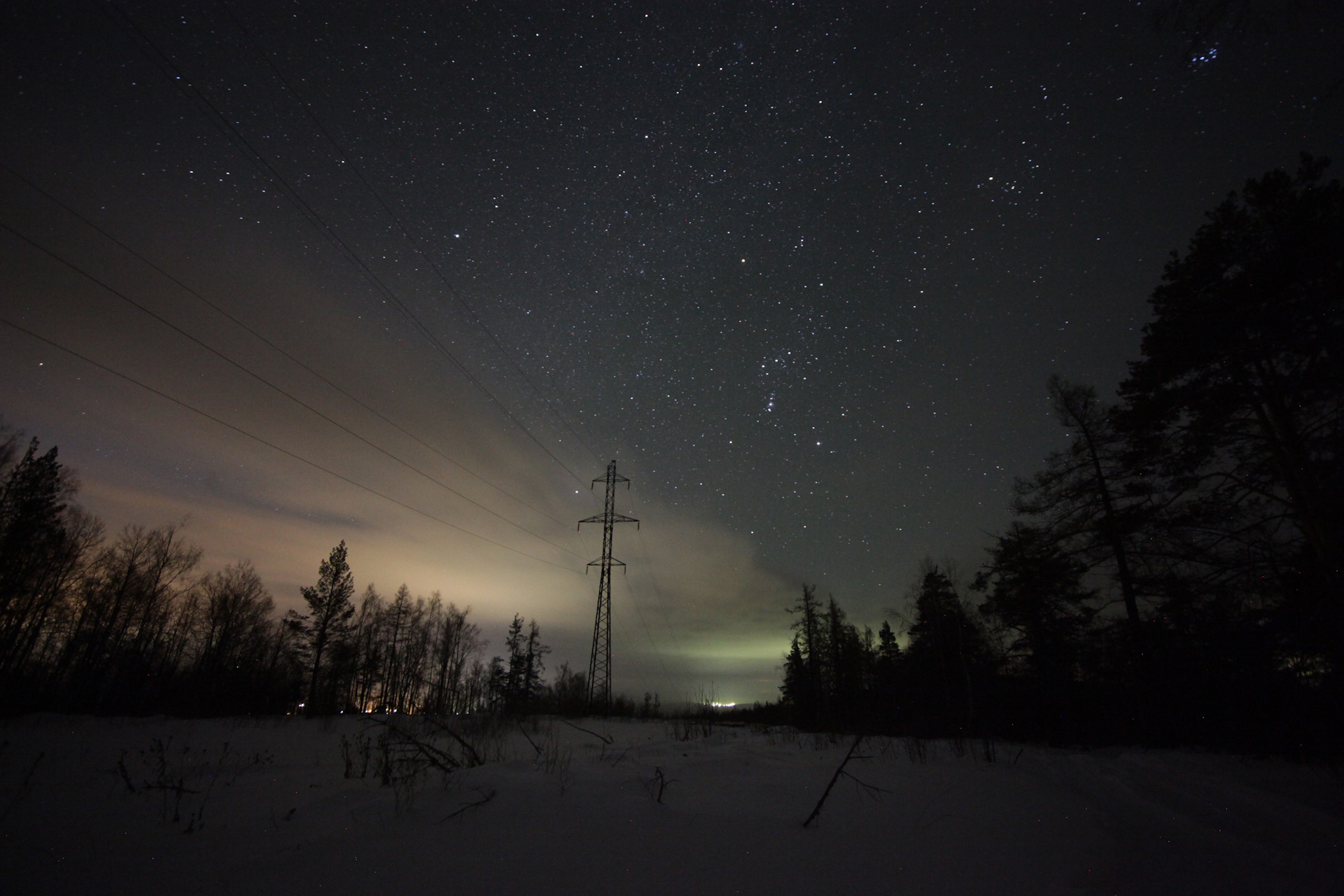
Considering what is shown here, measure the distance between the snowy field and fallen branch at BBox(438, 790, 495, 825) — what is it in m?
0.02

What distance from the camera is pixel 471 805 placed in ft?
15.2

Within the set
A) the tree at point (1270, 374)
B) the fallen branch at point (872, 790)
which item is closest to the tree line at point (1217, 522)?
the tree at point (1270, 374)

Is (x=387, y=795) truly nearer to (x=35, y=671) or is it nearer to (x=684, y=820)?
(x=684, y=820)

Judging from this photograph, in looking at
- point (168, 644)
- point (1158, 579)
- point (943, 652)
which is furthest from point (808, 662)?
point (168, 644)

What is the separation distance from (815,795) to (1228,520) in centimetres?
1308

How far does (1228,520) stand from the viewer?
11.7m

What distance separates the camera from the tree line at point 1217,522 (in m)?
10.0

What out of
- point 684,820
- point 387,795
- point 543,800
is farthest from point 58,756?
point 684,820

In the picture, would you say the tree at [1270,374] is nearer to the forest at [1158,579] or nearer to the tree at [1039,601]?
the forest at [1158,579]

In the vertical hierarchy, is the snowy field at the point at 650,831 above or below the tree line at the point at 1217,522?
below

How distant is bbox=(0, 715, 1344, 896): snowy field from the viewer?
3414 millimetres

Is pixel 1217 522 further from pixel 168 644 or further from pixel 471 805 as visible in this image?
pixel 168 644

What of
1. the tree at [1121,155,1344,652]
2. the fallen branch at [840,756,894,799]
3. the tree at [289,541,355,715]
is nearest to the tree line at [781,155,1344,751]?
the tree at [1121,155,1344,652]

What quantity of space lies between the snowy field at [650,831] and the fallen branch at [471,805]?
24 mm
